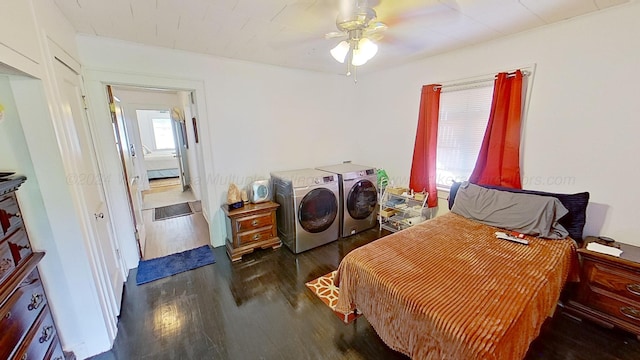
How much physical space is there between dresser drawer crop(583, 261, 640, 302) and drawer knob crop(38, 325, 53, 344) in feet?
11.7

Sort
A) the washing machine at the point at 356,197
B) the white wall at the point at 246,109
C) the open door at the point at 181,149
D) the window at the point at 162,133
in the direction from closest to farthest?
1. the white wall at the point at 246,109
2. the washing machine at the point at 356,197
3. the open door at the point at 181,149
4. the window at the point at 162,133

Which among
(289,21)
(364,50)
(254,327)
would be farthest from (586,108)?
(254,327)

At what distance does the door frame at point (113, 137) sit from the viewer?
2252 mm

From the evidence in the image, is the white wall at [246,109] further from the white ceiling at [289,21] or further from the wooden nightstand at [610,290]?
the wooden nightstand at [610,290]

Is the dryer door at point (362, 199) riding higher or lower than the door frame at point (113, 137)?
lower

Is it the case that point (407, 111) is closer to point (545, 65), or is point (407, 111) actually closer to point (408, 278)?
point (545, 65)

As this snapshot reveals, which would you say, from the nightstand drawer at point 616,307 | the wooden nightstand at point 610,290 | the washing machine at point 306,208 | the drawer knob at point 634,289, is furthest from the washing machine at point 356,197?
the drawer knob at point 634,289

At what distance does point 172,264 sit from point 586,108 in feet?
14.1

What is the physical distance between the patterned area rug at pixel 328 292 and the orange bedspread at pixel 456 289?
8.9 inches

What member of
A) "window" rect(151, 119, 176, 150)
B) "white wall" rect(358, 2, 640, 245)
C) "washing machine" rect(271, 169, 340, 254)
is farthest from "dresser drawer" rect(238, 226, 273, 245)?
"window" rect(151, 119, 176, 150)

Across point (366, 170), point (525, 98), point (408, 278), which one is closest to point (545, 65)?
point (525, 98)

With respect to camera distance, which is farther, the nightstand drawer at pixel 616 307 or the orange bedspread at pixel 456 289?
the nightstand drawer at pixel 616 307

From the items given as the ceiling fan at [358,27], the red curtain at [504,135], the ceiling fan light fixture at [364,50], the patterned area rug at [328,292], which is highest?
the ceiling fan at [358,27]

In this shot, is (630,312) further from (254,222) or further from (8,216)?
(8,216)
